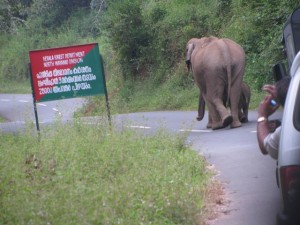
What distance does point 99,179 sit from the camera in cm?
1019

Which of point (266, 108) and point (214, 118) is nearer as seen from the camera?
point (266, 108)

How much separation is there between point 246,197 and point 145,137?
12.5 feet

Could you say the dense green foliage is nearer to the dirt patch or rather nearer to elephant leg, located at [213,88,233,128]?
elephant leg, located at [213,88,233,128]

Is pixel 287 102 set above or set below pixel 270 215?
above

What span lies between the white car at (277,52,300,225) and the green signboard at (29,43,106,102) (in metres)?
8.84

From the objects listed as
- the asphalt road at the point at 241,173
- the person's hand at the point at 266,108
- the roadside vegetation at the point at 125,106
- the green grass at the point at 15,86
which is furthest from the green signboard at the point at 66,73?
the green grass at the point at 15,86

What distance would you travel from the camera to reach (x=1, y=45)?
57.4 meters

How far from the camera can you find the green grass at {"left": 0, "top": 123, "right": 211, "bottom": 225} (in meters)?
8.17

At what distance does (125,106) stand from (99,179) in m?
8.09

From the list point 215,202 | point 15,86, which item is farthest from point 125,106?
point 15,86

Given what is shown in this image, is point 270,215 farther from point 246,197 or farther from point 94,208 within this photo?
point 94,208

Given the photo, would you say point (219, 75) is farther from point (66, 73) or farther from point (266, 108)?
point (266, 108)

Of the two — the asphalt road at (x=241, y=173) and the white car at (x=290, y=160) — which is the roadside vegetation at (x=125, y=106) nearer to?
the asphalt road at (x=241, y=173)

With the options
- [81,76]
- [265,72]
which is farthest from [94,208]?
[265,72]
